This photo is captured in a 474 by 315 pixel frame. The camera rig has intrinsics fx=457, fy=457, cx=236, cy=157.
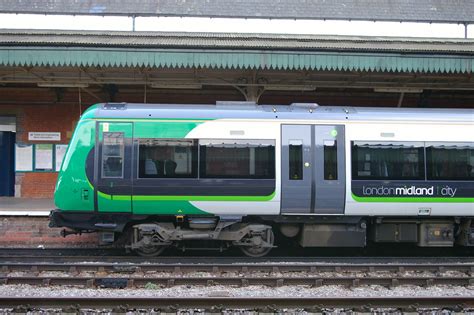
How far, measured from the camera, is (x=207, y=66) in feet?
35.3

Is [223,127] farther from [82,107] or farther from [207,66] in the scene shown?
[82,107]

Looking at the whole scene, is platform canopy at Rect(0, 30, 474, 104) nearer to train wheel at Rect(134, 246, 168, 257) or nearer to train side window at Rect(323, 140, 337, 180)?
train side window at Rect(323, 140, 337, 180)

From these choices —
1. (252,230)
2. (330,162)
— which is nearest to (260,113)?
(330,162)

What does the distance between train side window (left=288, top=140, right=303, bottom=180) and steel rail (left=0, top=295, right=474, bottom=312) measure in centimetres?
290

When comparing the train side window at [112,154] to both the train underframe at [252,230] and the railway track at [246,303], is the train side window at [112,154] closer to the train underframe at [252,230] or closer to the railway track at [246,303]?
the train underframe at [252,230]

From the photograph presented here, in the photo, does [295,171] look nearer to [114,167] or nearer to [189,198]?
[189,198]

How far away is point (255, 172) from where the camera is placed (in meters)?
8.85

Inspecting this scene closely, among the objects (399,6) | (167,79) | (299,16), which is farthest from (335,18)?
(167,79)

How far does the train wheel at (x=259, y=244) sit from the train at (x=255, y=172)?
3cm

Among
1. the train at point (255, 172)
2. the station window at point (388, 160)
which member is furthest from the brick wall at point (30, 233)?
the station window at point (388, 160)

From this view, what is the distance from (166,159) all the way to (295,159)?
2.50 meters

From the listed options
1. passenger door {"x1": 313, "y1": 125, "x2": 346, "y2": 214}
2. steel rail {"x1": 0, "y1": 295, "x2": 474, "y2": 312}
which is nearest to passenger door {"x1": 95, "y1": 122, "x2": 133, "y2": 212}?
steel rail {"x1": 0, "y1": 295, "x2": 474, "y2": 312}

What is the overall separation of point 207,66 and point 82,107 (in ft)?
19.9

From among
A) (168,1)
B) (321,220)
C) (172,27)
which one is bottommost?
(321,220)
